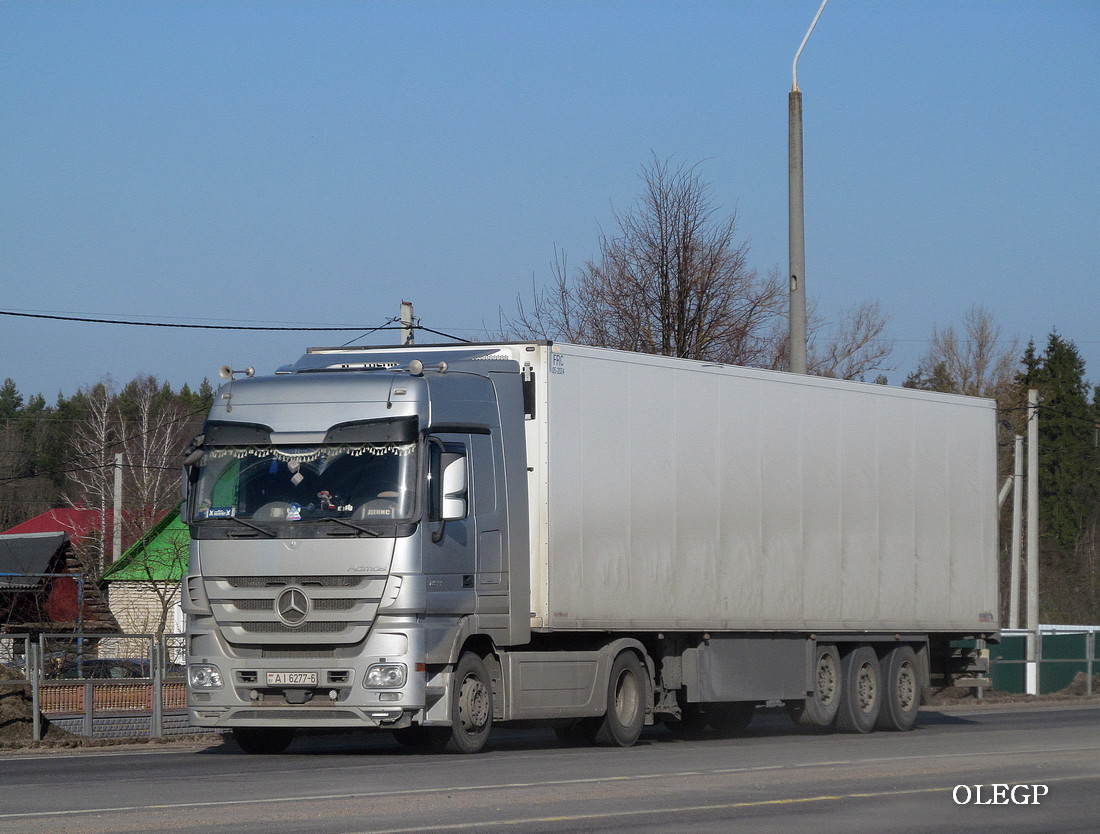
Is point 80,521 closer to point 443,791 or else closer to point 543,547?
point 543,547

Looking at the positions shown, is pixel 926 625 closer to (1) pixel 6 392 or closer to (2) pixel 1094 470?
(2) pixel 1094 470

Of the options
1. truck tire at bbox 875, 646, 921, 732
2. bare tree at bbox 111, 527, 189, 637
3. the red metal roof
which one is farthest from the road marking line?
the red metal roof

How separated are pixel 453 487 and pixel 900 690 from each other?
875cm

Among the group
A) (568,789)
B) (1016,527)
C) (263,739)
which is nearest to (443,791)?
(568,789)

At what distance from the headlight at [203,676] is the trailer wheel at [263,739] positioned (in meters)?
1.12

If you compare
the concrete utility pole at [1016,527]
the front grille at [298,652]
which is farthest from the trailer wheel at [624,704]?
the concrete utility pole at [1016,527]

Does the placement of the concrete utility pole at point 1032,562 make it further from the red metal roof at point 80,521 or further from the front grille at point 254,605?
the red metal roof at point 80,521

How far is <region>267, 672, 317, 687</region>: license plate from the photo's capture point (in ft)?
46.5

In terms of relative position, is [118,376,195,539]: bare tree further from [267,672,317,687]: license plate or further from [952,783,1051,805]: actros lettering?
[952,783,1051,805]: actros lettering

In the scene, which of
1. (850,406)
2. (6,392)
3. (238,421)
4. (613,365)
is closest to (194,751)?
(238,421)

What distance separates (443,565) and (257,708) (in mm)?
2076

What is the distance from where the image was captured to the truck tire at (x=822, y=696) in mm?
19422

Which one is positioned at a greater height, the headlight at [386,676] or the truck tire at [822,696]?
the headlight at [386,676]

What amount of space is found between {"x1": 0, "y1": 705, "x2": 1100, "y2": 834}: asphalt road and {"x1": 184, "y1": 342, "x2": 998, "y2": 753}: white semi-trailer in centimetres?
77
